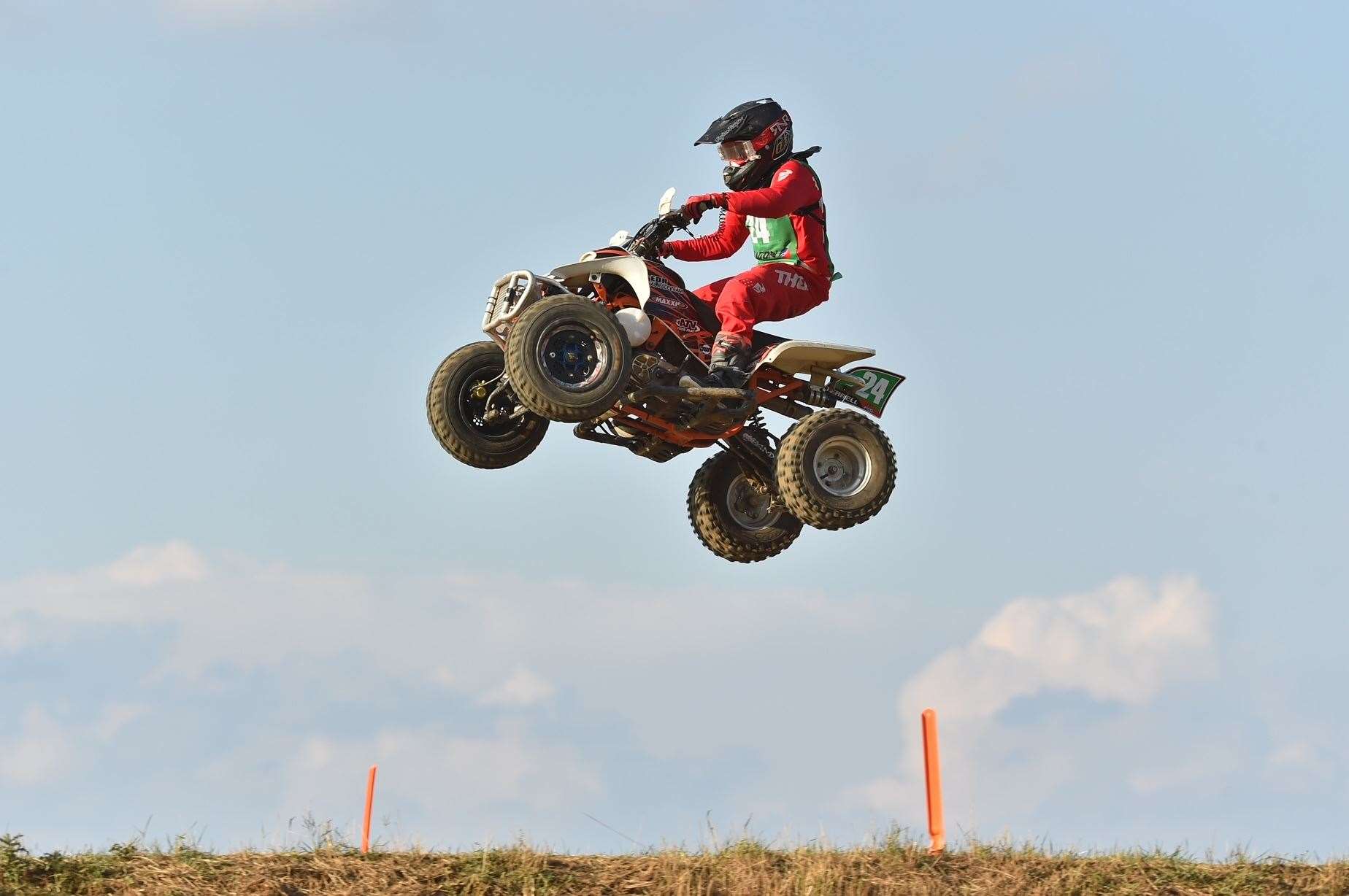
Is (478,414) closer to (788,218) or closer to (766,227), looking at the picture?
(766,227)

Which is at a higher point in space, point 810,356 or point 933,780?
point 810,356

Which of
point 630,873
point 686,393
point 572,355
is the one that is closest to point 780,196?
point 686,393

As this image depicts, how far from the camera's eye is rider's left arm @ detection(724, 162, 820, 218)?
1565 centimetres

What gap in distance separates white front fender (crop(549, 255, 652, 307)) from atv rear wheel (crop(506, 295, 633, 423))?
63 cm

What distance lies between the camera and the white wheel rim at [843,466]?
16031 mm

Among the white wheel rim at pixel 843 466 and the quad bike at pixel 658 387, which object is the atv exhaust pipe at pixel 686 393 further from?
the white wheel rim at pixel 843 466

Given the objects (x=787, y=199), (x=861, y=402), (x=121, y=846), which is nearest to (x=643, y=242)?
(x=787, y=199)

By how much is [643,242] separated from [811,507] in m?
2.54

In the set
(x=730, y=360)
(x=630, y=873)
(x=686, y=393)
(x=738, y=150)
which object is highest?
(x=738, y=150)

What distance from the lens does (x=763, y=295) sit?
629 inches

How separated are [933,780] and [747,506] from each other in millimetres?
4081

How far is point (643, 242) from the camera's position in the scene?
16.1 m

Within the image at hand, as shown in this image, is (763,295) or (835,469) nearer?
(763,295)

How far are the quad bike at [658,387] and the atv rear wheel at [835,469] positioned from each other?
12 millimetres
